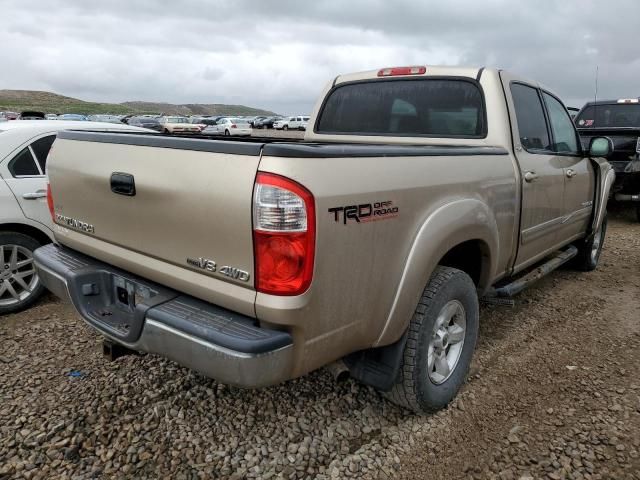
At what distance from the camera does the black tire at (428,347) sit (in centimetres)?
244

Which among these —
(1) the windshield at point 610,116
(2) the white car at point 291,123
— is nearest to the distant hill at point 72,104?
(2) the white car at point 291,123

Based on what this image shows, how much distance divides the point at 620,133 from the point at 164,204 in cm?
843

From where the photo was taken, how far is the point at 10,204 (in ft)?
13.0

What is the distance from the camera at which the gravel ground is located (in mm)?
2348

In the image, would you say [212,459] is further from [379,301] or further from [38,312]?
[38,312]

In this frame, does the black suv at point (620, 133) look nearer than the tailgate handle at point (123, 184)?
No

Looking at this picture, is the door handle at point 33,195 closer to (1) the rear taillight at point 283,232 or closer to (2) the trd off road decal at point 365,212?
(1) the rear taillight at point 283,232

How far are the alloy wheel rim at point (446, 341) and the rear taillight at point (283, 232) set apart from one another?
1031mm

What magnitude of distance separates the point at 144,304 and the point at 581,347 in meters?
3.08

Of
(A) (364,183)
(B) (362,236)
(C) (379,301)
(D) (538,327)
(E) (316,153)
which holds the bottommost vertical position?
(D) (538,327)

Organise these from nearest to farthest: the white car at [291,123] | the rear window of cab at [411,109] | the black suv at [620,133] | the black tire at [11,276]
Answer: the rear window of cab at [411,109] → the black tire at [11,276] → the black suv at [620,133] → the white car at [291,123]

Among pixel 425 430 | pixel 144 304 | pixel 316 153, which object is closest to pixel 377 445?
pixel 425 430

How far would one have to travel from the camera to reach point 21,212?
4.00 meters

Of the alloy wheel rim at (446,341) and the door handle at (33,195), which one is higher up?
the door handle at (33,195)
